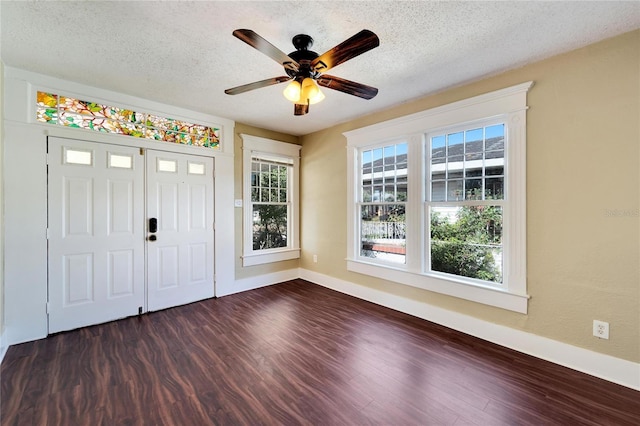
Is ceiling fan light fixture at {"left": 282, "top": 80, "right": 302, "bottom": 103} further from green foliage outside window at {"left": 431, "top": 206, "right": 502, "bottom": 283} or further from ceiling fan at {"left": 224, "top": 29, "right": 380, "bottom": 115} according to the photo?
green foliage outside window at {"left": 431, "top": 206, "right": 502, "bottom": 283}

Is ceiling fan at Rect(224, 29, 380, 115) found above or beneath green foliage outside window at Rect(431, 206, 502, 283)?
above

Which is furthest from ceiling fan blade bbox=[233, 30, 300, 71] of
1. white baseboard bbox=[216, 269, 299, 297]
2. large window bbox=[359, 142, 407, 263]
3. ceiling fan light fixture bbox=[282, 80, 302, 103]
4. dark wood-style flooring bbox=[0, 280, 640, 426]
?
white baseboard bbox=[216, 269, 299, 297]

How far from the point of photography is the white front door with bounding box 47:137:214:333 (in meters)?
2.82

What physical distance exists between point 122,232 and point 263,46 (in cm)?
288

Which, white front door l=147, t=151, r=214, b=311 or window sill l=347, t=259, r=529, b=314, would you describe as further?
white front door l=147, t=151, r=214, b=311

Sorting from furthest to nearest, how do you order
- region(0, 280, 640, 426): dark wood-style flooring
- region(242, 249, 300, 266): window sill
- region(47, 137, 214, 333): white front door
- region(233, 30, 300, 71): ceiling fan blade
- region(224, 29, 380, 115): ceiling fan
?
region(242, 249, 300, 266): window sill
region(47, 137, 214, 333): white front door
region(0, 280, 640, 426): dark wood-style flooring
region(224, 29, 380, 115): ceiling fan
region(233, 30, 300, 71): ceiling fan blade

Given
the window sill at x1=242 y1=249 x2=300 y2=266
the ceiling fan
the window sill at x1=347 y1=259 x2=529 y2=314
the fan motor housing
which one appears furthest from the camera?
the window sill at x1=242 y1=249 x2=300 y2=266

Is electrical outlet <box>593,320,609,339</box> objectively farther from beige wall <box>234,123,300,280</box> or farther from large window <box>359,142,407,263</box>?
beige wall <box>234,123,300,280</box>

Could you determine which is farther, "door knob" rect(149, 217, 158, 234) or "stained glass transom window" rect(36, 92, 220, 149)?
"door knob" rect(149, 217, 158, 234)

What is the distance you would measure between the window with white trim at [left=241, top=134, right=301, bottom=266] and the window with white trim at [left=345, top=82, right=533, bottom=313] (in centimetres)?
140

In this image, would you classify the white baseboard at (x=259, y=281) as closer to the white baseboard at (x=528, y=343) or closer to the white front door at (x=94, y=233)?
the white front door at (x=94, y=233)

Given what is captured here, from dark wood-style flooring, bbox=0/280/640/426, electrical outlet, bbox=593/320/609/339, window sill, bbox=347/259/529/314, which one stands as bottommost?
dark wood-style flooring, bbox=0/280/640/426

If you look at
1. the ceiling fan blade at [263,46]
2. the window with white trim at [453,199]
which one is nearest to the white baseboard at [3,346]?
the ceiling fan blade at [263,46]

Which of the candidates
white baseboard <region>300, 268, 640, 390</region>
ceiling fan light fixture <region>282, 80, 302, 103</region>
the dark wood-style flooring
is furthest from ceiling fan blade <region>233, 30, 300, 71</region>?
white baseboard <region>300, 268, 640, 390</region>
